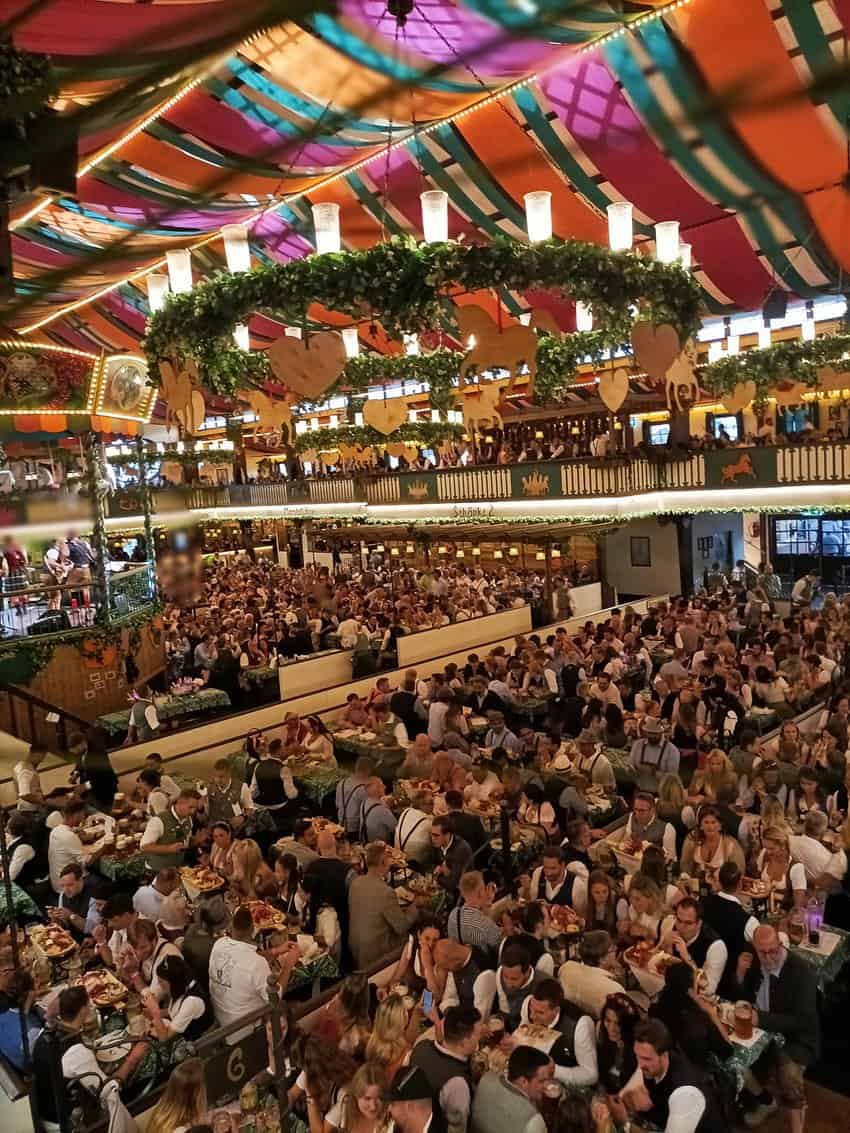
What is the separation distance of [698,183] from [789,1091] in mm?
10616

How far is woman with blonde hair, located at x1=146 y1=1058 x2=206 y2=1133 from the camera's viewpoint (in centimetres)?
329

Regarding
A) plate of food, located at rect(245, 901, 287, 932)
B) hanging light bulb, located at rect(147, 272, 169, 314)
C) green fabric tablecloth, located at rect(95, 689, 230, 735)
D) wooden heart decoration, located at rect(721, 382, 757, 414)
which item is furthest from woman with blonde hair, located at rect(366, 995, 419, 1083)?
wooden heart decoration, located at rect(721, 382, 757, 414)

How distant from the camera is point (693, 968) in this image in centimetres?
422

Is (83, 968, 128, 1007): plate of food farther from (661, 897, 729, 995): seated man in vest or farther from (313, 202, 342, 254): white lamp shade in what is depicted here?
(313, 202, 342, 254): white lamp shade

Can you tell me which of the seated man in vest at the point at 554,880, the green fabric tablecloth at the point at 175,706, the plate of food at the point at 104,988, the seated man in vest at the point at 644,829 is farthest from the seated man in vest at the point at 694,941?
the green fabric tablecloth at the point at 175,706

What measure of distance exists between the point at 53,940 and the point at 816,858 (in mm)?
4821

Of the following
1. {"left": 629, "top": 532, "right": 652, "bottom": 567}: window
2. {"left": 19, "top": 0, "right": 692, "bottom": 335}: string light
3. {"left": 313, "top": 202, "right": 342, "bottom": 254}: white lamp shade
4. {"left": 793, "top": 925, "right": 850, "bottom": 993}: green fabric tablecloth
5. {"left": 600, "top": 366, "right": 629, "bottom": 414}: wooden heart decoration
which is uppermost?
{"left": 19, "top": 0, "right": 692, "bottom": 335}: string light

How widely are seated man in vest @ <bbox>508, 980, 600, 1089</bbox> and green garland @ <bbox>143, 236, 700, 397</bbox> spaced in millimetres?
3651

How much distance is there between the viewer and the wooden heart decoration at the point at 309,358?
15.7 feet

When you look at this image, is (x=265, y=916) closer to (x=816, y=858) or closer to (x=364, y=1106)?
(x=364, y=1106)

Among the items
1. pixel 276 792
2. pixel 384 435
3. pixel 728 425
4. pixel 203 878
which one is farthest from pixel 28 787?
pixel 728 425

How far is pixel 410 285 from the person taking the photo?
474 cm

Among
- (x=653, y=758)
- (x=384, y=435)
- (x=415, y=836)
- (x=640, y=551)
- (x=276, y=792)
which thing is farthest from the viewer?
(x=640, y=551)

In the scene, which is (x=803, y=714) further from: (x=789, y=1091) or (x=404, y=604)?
(x=404, y=604)
